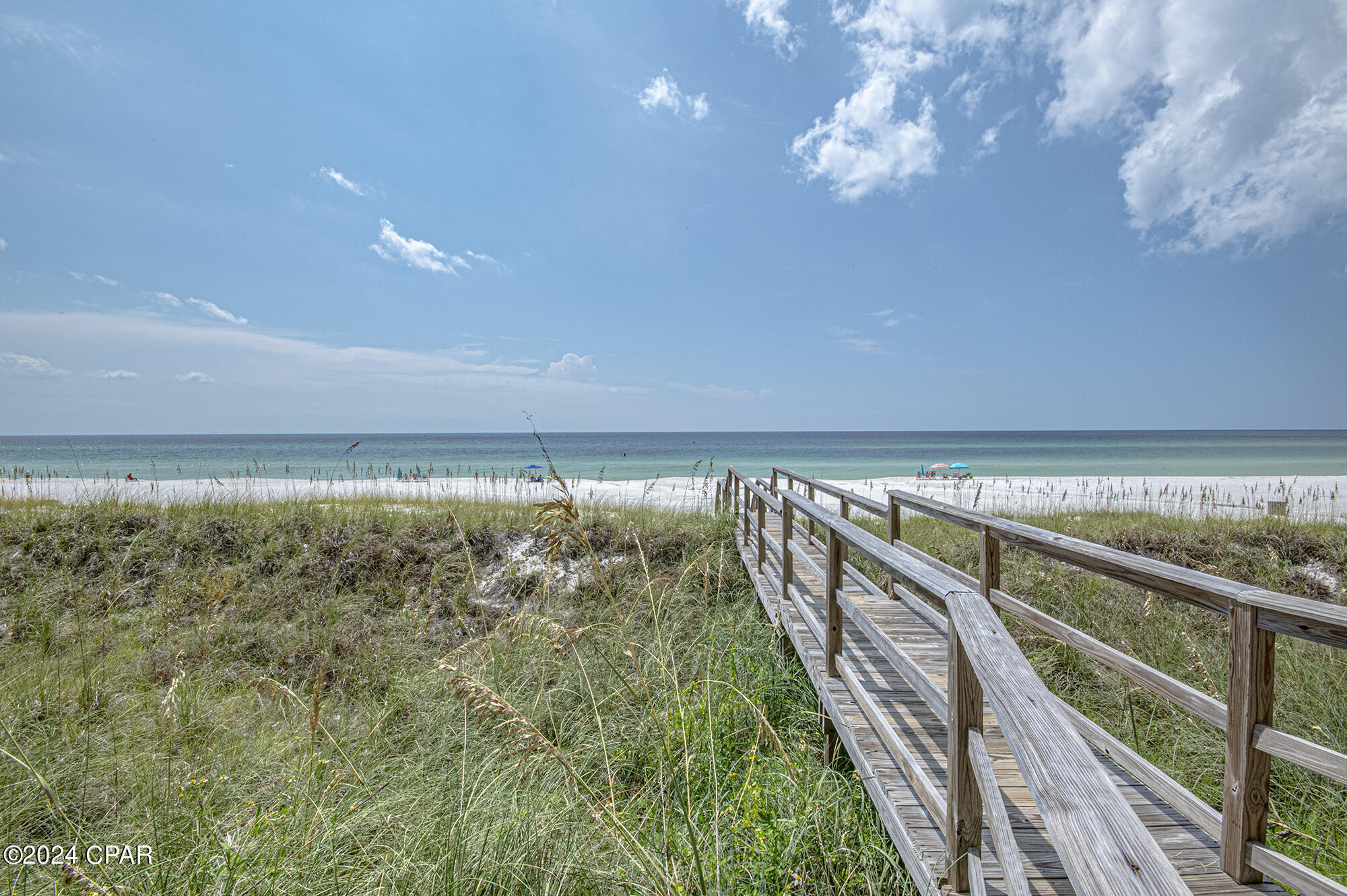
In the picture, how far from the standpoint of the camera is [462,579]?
8602mm

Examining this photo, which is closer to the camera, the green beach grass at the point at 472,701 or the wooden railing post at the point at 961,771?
the wooden railing post at the point at 961,771

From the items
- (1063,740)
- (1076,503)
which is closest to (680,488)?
(1076,503)

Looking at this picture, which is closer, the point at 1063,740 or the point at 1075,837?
the point at 1075,837

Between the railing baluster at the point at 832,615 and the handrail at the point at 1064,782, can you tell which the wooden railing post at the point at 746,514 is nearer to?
the railing baluster at the point at 832,615

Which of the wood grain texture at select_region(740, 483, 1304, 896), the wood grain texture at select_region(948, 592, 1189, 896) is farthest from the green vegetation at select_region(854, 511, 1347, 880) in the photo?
Result: the wood grain texture at select_region(948, 592, 1189, 896)

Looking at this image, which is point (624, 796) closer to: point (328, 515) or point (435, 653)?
point (435, 653)

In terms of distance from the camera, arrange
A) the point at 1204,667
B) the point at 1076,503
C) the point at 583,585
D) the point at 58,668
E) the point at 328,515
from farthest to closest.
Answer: the point at 1076,503
the point at 328,515
the point at 583,585
the point at 58,668
the point at 1204,667

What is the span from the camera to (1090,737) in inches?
106

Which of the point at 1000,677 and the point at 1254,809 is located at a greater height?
the point at 1000,677

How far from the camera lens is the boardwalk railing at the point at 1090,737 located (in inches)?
35.9

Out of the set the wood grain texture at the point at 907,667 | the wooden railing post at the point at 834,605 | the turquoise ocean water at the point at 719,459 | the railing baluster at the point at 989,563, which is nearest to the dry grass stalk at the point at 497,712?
the wood grain texture at the point at 907,667

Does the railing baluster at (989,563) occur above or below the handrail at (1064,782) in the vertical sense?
below

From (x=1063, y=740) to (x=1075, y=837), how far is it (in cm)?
18

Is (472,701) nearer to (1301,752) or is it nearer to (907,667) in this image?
(907,667)
